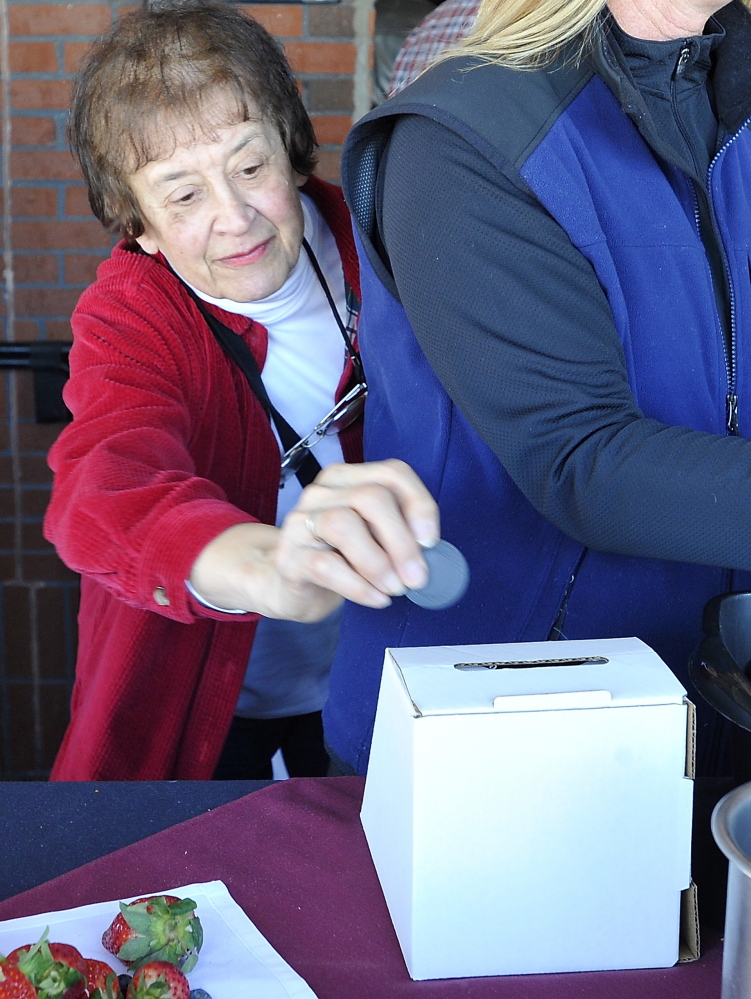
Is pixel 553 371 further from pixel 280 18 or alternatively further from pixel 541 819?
pixel 280 18

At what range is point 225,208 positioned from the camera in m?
1.58

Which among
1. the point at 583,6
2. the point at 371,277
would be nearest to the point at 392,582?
the point at 371,277

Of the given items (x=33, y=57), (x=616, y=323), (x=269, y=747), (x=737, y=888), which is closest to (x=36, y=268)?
(x=33, y=57)

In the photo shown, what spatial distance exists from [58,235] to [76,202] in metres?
0.09

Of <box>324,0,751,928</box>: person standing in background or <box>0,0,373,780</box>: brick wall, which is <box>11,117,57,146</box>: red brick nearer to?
<box>0,0,373,780</box>: brick wall

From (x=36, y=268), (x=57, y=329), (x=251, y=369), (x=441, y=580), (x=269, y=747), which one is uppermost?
(x=441, y=580)

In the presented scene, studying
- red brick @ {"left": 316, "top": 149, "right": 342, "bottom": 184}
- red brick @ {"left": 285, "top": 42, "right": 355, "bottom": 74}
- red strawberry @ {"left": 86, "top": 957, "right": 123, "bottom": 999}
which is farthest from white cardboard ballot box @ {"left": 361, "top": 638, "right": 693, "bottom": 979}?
red brick @ {"left": 285, "top": 42, "right": 355, "bottom": 74}

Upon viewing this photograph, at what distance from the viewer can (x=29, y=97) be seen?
2580 mm

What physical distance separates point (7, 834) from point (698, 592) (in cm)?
79

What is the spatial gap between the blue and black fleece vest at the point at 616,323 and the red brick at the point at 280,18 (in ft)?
4.79

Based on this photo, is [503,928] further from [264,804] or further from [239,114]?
[239,114]

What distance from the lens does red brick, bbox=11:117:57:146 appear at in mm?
2592

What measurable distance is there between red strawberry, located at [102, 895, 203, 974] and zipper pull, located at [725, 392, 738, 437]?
744mm

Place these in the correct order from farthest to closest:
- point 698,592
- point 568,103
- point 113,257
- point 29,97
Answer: point 29,97 → point 113,257 → point 698,592 → point 568,103
